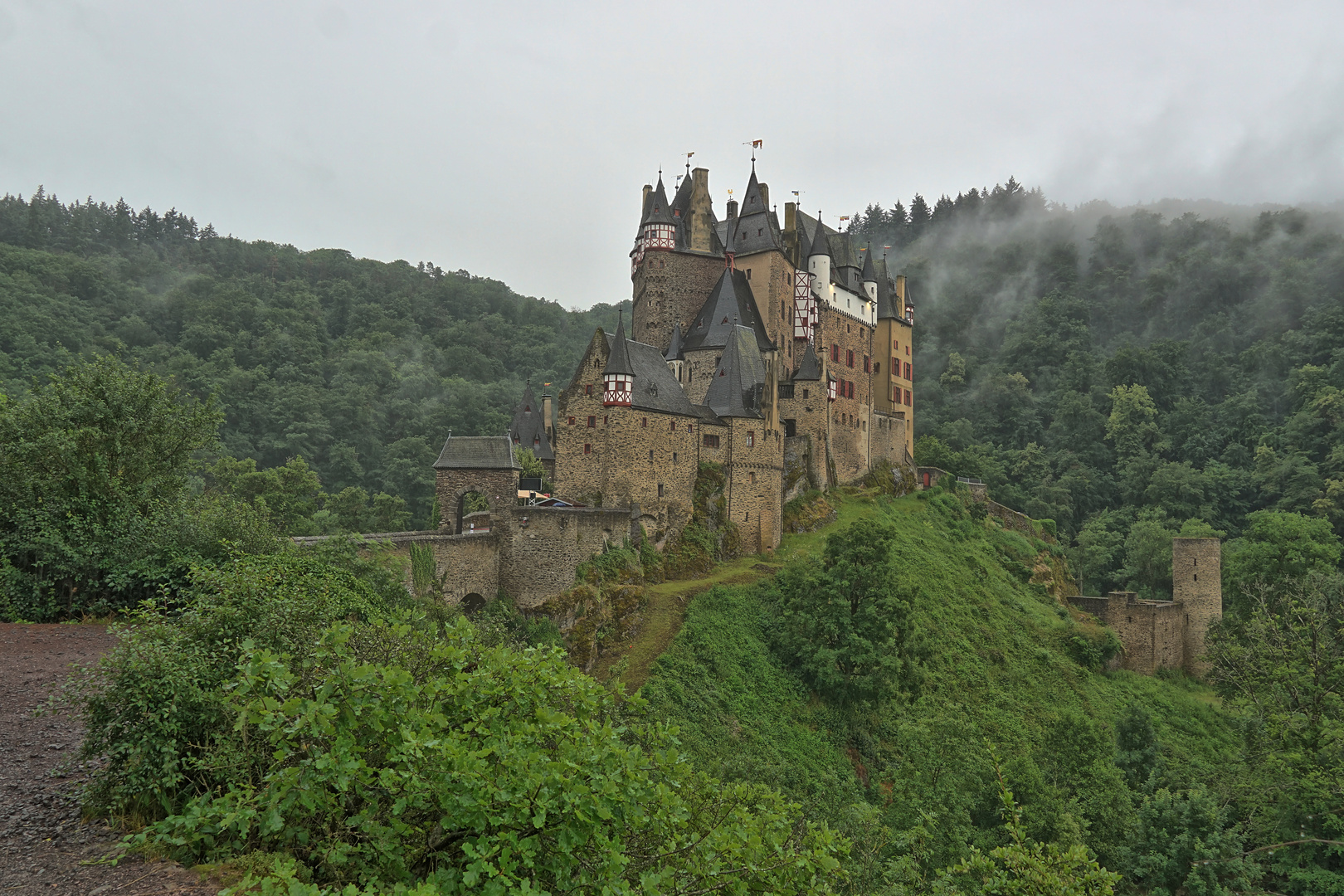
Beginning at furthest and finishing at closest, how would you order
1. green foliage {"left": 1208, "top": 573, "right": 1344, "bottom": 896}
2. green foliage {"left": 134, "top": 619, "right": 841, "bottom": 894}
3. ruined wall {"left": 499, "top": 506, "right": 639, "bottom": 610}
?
ruined wall {"left": 499, "top": 506, "right": 639, "bottom": 610}, green foliage {"left": 1208, "top": 573, "right": 1344, "bottom": 896}, green foliage {"left": 134, "top": 619, "right": 841, "bottom": 894}

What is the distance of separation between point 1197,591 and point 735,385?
89.6 feet

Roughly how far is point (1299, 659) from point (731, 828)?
2692 cm

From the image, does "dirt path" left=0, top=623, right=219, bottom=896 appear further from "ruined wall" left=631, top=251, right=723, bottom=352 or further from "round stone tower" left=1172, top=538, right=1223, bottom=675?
"round stone tower" left=1172, top=538, right=1223, bottom=675

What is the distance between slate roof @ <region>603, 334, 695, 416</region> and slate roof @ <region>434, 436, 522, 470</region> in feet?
16.6

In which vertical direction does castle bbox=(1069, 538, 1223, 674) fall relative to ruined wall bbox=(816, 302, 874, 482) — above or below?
below

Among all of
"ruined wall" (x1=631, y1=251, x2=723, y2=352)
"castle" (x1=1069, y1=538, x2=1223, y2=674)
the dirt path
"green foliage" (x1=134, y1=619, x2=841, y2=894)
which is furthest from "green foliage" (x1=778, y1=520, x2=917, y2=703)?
the dirt path

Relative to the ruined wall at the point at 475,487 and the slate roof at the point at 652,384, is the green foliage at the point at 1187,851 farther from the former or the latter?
the ruined wall at the point at 475,487

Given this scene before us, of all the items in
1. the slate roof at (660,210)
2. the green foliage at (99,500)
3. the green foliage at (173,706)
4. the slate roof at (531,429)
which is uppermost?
the slate roof at (660,210)

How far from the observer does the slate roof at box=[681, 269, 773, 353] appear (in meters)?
42.0

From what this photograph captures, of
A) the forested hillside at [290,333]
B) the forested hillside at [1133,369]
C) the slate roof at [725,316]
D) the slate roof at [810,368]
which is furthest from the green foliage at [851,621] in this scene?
the forested hillside at [290,333]

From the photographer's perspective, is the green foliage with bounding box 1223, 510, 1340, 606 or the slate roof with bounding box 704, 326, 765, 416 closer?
the slate roof with bounding box 704, 326, 765, 416

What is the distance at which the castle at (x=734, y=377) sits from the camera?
114 ft

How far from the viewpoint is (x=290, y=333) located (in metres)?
89.1

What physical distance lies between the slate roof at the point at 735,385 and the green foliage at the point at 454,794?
100 feet
